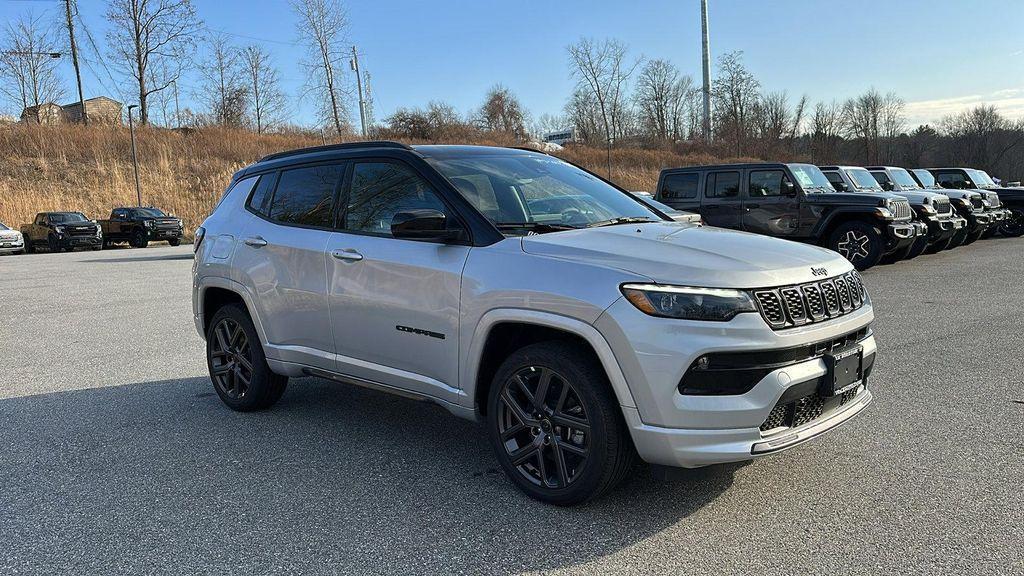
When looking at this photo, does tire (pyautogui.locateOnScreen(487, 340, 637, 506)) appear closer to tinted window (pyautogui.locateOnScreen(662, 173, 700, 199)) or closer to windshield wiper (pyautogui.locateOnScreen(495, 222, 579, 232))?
windshield wiper (pyautogui.locateOnScreen(495, 222, 579, 232))

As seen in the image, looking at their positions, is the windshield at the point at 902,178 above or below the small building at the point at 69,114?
below

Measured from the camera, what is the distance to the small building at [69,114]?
50.8m

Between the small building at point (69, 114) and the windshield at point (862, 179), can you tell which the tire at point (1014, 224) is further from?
the small building at point (69, 114)

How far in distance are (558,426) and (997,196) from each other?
859 inches

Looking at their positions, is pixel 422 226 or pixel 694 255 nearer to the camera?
pixel 694 255

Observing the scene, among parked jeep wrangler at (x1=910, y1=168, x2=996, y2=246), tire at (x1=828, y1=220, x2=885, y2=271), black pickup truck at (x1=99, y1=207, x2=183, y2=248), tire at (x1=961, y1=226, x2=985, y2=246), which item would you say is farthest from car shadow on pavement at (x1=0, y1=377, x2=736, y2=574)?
black pickup truck at (x1=99, y1=207, x2=183, y2=248)

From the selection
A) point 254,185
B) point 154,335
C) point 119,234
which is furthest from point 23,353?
point 119,234

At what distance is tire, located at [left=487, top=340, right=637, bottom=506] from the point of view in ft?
10.9

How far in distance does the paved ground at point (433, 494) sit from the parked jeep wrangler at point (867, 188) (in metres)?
8.58

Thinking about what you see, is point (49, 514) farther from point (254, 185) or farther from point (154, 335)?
point (154, 335)

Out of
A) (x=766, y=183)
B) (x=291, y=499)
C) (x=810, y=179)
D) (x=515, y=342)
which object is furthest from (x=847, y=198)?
(x=291, y=499)

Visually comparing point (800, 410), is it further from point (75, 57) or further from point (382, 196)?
point (75, 57)

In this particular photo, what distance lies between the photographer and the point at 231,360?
5.47 m

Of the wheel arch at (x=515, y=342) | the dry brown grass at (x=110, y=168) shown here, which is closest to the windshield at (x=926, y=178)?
the dry brown grass at (x=110, y=168)
